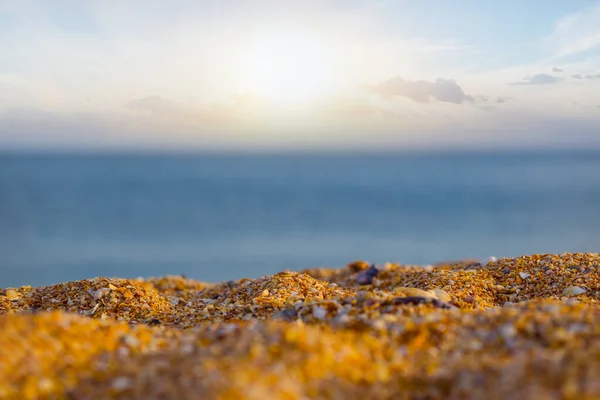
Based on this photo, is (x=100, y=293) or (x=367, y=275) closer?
(x=100, y=293)

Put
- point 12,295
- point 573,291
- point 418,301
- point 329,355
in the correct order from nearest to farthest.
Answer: point 329,355
point 418,301
point 573,291
point 12,295

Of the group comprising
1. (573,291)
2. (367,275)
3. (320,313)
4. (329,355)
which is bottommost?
(367,275)

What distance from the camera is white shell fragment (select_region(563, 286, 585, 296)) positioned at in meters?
6.78

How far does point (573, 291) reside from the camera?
22.3 ft

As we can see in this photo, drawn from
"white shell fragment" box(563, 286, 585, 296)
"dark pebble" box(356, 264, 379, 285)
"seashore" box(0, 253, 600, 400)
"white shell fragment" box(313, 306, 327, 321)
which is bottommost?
"dark pebble" box(356, 264, 379, 285)

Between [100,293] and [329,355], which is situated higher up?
[329,355]

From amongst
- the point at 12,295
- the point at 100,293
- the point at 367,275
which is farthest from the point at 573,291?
the point at 12,295

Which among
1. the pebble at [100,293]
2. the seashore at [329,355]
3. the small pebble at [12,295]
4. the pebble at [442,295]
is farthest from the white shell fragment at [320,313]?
the small pebble at [12,295]

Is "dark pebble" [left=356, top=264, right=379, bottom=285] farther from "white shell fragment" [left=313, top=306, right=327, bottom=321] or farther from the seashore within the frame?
"white shell fragment" [left=313, top=306, right=327, bottom=321]

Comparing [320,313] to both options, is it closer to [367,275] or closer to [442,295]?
[442,295]

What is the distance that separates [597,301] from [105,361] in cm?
580

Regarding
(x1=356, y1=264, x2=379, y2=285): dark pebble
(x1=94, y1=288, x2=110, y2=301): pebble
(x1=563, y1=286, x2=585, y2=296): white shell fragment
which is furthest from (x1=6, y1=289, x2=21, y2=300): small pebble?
(x1=563, y1=286, x2=585, y2=296): white shell fragment

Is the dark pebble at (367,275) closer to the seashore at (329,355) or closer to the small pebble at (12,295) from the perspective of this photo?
the seashore at (329,355)

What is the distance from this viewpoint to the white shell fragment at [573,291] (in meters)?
6.78
